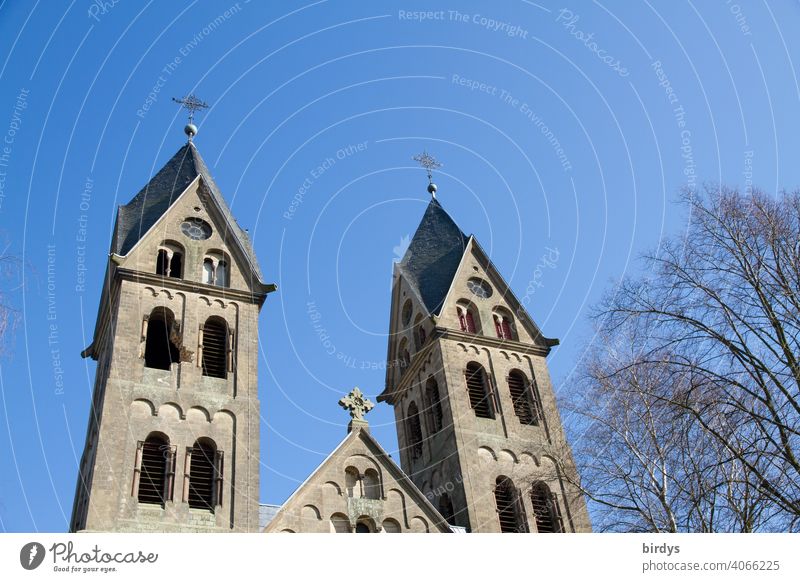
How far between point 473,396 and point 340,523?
364 inches

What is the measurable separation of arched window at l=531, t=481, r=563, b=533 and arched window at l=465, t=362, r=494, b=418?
3.36 m

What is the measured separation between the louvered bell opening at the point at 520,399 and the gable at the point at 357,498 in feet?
24.1

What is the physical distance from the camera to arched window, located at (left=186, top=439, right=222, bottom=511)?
949 inches

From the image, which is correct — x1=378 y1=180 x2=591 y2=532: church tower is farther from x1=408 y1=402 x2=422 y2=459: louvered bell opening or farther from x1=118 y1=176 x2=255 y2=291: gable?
x1=118 y1=176 x2=255 y2=291: gable

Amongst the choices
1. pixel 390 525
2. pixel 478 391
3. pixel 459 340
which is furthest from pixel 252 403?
pixel 459 340

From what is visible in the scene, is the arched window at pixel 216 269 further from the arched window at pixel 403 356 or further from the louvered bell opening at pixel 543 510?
the louvered bell opening at pixel 543 510

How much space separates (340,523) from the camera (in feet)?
80.0

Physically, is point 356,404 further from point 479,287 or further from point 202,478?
point 479,287

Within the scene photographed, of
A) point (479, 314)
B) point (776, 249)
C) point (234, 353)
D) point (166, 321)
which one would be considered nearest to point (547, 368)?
point (479, 314)

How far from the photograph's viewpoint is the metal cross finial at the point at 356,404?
89.1 ft

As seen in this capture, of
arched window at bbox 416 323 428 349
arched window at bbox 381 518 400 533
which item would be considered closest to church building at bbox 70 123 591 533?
arched window at bbox 381 518 400 533

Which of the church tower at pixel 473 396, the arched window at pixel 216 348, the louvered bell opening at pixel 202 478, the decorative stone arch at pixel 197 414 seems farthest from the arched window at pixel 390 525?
the arched window at pixel 216 348

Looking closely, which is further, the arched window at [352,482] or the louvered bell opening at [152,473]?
the arched window at [352,482]
